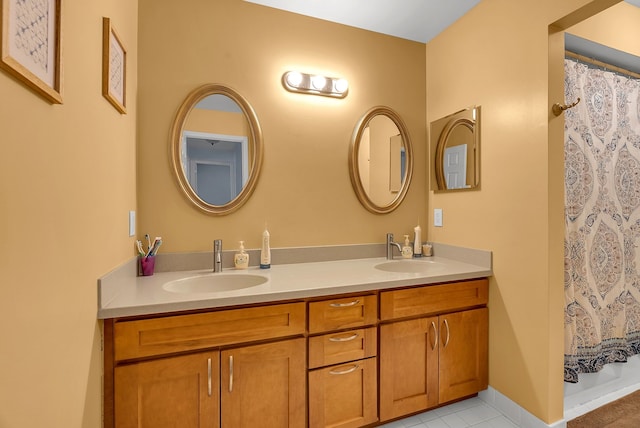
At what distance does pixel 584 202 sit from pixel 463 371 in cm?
123

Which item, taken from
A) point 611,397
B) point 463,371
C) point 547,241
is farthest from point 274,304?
point 611,397

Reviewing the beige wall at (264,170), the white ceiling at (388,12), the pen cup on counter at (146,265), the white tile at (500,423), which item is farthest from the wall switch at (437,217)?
the pen cup on counter at (146,265)

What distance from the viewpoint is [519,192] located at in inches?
65.6

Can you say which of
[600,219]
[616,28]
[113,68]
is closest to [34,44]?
[113,68]

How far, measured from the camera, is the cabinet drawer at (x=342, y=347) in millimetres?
1451

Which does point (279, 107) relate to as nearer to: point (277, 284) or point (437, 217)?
point (277, 284)

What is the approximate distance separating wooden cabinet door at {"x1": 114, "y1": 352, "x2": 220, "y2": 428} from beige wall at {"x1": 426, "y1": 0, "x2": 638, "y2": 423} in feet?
5.09

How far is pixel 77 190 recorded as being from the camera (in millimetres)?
945

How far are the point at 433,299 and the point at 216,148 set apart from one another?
1526 millimetres

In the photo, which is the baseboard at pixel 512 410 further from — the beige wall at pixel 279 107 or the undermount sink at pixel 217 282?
the undermount sink at pixel 217 282

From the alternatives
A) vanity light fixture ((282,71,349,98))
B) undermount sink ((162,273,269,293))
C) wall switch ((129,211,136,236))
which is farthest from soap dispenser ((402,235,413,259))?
wall switch ((129,211,136,236))

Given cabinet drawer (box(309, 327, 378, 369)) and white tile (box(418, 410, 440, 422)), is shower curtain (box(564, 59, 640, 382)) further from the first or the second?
cabinet drawer (box(309, 327, 378, 369))

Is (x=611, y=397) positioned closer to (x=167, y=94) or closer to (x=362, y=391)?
(x=362, y=391)

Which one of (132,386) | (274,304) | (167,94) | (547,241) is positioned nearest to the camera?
(132,386)
